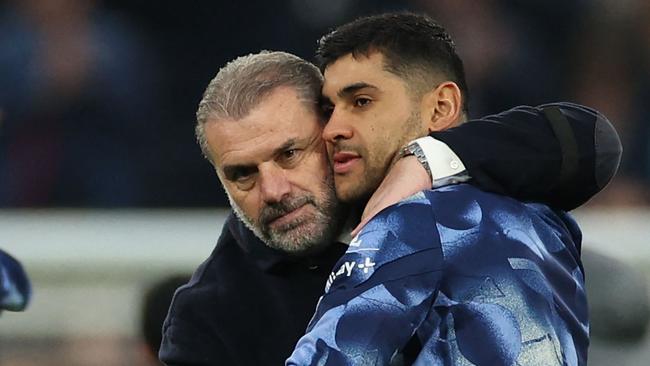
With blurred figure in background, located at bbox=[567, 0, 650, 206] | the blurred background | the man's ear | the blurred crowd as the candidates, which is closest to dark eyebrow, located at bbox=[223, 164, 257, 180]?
the man's ear

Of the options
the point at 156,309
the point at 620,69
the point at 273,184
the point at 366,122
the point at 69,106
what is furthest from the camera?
the point at 620,69

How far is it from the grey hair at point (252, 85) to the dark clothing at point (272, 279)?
A: 23 cm

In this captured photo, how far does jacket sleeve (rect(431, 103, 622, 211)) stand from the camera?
176cm

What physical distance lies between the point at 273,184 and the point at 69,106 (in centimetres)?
197

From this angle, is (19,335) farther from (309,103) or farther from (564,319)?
(564,319)

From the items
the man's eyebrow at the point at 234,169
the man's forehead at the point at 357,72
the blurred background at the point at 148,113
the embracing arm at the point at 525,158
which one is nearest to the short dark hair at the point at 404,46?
the man's forehead at the point at 357,72

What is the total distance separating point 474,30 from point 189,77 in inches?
32.9

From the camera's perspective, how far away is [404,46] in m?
1.91

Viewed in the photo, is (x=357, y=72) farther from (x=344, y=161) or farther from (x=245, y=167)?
(x=245, y=167)

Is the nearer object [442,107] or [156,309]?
[442,107]

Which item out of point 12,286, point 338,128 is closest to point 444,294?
point 338,128

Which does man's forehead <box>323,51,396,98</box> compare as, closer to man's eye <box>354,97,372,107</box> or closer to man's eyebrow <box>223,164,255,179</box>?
man's eye <box>354,97,372,107</box>

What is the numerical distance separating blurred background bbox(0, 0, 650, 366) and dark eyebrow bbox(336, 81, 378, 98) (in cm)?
172

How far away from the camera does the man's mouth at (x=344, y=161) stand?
1.92 m
